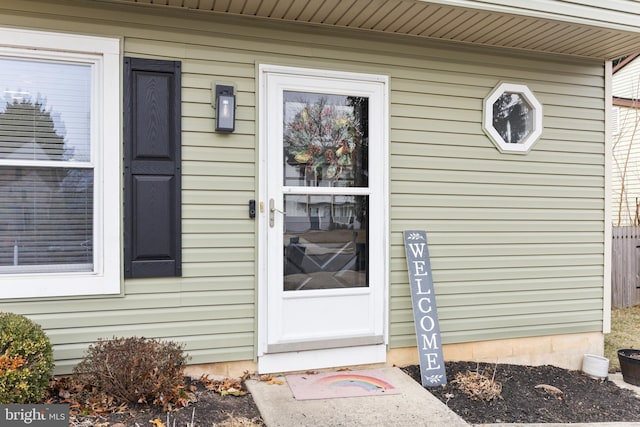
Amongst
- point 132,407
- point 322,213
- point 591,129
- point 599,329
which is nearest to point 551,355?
point 599,329

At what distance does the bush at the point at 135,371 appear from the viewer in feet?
8.80

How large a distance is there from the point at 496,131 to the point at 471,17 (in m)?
1.02

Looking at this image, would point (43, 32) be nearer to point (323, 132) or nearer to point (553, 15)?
point (323, 132)

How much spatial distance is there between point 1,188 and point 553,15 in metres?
3.78

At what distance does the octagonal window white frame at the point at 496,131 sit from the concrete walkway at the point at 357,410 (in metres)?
2.09

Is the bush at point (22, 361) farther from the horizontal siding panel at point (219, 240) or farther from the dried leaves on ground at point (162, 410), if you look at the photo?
the horizontal siding panel at point (219, 240)

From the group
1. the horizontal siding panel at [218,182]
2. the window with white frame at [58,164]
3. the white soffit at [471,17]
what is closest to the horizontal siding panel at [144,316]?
the window with white frame at [58,164]

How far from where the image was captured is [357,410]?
2.90 meters

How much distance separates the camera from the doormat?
311cm

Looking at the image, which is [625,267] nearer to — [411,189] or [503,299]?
[503,299]

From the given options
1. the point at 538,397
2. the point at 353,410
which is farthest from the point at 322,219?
the point at 538,397

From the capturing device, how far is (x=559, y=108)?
4.14 metres

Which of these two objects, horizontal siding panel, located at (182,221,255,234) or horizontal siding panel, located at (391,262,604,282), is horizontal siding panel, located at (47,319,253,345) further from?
horizontal siding panel, located at (391,262,604,282)

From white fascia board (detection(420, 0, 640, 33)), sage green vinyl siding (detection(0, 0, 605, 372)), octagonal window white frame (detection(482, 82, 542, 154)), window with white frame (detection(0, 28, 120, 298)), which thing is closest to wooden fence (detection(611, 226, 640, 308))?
sage green vinyl siding (detection(0, 0, 605, 372))
